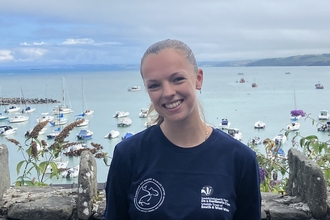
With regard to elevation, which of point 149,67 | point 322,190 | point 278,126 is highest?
A: point 149,67

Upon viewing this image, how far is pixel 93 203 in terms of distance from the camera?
9.00 feet

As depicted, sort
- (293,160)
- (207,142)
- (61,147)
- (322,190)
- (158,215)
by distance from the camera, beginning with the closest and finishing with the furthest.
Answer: (158,215) < (207,142) < (322,190) < (293,160) < (61,147)

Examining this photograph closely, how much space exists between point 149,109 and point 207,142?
1.26ft

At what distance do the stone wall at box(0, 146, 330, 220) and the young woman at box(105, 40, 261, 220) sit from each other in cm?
71

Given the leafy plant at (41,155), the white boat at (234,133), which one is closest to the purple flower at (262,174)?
the white boat at (234,133)

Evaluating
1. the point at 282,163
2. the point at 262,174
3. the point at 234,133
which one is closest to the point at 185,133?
the point at 262,174

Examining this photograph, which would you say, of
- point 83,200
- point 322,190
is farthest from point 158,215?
point 322,190

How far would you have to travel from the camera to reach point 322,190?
8.64 ft

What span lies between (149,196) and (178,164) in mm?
184

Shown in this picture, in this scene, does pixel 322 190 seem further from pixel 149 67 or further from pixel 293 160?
pixel 149 67

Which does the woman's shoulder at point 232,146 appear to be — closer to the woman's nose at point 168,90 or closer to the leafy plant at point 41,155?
the woman's nose at point 168,90

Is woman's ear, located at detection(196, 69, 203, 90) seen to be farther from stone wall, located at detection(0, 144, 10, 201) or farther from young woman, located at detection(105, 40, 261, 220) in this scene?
stone wall, located at detection(0, 144, 10, 201)

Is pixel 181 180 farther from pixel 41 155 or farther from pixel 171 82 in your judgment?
pixel 41 155

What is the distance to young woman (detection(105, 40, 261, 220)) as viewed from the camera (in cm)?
185
